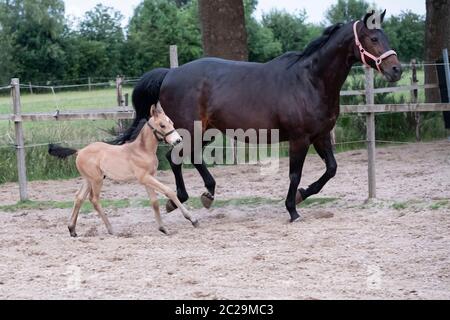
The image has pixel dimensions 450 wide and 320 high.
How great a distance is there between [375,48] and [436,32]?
25.7ft

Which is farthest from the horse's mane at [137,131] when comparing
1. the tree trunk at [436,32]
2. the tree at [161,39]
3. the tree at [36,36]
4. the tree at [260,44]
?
the tree at [36,36]

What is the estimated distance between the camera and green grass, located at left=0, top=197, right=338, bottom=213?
327 inches

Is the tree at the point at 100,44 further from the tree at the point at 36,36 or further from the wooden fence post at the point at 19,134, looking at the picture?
the wooden fence post at the point at 19,134

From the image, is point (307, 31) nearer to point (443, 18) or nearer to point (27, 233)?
point (443, 18)

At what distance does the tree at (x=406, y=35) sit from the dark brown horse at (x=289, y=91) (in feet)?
106

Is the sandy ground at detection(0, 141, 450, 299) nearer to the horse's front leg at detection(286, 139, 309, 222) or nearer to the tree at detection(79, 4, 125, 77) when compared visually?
the horse's front leg at detection(286, 139, 309, 222)

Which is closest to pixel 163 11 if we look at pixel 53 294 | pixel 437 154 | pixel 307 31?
pixel 307 31

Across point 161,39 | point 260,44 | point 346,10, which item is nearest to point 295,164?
point 260,44

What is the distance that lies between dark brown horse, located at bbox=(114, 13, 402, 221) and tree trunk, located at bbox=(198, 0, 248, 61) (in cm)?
403

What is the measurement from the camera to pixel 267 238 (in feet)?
21.5

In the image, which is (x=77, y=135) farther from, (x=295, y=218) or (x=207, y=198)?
(x=295, y=218)

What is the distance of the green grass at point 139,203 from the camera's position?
27.3 ft

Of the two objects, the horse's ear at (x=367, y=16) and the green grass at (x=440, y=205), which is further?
the green grass at (x=440, y=205)
